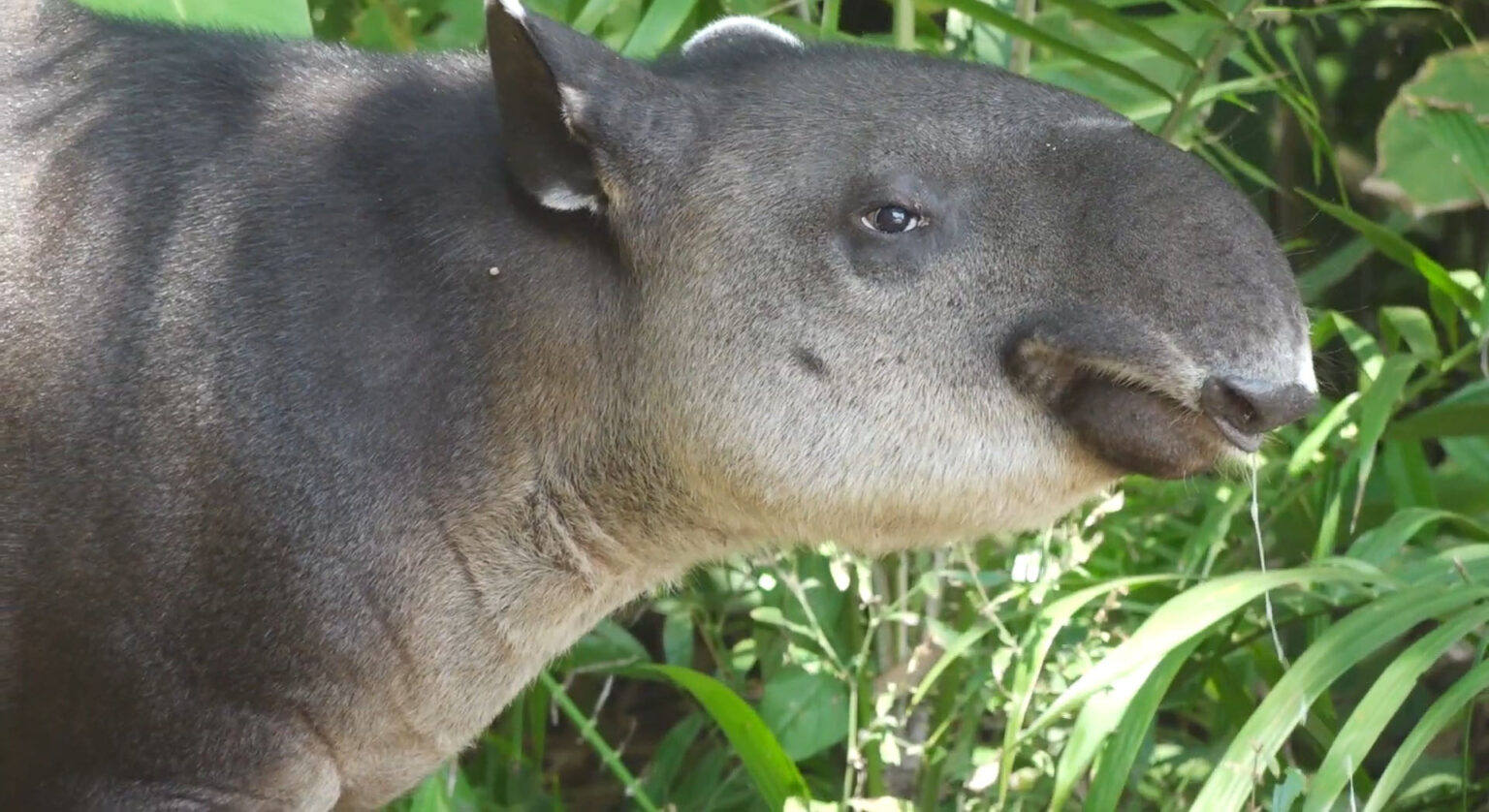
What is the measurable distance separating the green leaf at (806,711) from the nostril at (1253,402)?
1.55 metres

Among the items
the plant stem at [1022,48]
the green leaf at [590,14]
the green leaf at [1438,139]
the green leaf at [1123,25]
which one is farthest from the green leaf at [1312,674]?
the green leaf at [590,14]

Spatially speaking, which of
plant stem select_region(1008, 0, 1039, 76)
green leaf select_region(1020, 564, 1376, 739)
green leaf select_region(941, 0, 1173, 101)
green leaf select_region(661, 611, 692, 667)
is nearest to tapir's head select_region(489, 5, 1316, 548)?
green leaf select_region(1020, 564, 1376, 739)

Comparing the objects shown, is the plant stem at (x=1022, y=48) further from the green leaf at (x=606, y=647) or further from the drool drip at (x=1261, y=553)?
the green leaf at (x=606, y=647)

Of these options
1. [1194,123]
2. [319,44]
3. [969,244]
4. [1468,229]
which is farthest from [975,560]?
[1468,229]

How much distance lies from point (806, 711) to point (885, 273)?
Answer: 1.47 meters

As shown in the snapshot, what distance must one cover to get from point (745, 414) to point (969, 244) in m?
0.40

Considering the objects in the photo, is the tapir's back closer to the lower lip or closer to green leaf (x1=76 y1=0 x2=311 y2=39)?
green leaf (x1=76 y1=0 x2=311 y2=39)

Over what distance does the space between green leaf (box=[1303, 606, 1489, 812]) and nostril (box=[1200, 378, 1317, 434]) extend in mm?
A: 652

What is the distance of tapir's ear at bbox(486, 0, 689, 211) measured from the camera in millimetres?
2707

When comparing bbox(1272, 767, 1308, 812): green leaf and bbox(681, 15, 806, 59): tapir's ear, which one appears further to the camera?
bbox(681, 15, 806, 59): tapir's ear

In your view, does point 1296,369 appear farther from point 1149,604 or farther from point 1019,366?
point 1149,604

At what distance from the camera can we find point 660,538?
3035mm

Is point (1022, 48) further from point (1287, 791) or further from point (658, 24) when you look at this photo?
point (1287, 791)

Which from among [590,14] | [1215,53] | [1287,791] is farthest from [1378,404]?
[590,14]
